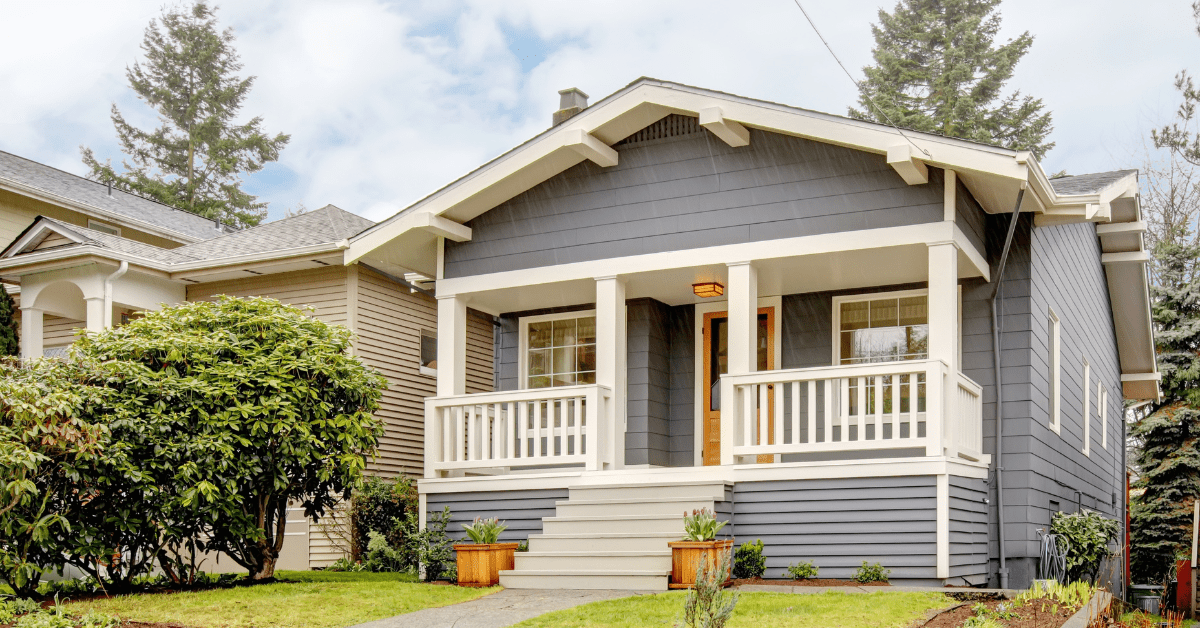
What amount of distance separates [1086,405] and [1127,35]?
116 feet

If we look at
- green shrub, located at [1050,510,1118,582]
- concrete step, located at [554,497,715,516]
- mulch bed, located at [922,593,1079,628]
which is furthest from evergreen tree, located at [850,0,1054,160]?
mulch bed, located at [922,593,1079,628]

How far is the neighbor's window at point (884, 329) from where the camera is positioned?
35.2 feet

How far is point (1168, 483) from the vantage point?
18.1 meters

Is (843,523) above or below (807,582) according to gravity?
above

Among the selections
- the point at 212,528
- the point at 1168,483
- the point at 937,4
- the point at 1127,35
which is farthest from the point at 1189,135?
the point at 212,528

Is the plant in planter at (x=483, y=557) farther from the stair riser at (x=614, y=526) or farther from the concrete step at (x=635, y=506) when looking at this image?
the concrete step at (x=635, y=506)

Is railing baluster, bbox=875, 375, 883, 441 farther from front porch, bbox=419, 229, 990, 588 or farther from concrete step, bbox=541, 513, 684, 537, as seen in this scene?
concrete step, bbox=541, 513, 684, 537

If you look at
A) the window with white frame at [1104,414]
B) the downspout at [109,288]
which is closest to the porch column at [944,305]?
the window with white frame at [1104,414]

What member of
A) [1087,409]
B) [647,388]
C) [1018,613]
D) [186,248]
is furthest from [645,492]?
[186,248]

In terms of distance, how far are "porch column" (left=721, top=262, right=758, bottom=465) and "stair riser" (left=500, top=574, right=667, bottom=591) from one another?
1.59m

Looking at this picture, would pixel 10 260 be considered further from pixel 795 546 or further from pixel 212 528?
pixel 795 546

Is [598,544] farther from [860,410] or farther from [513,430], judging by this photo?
[860,410]

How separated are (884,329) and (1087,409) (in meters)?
4.17

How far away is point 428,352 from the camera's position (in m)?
14.6
